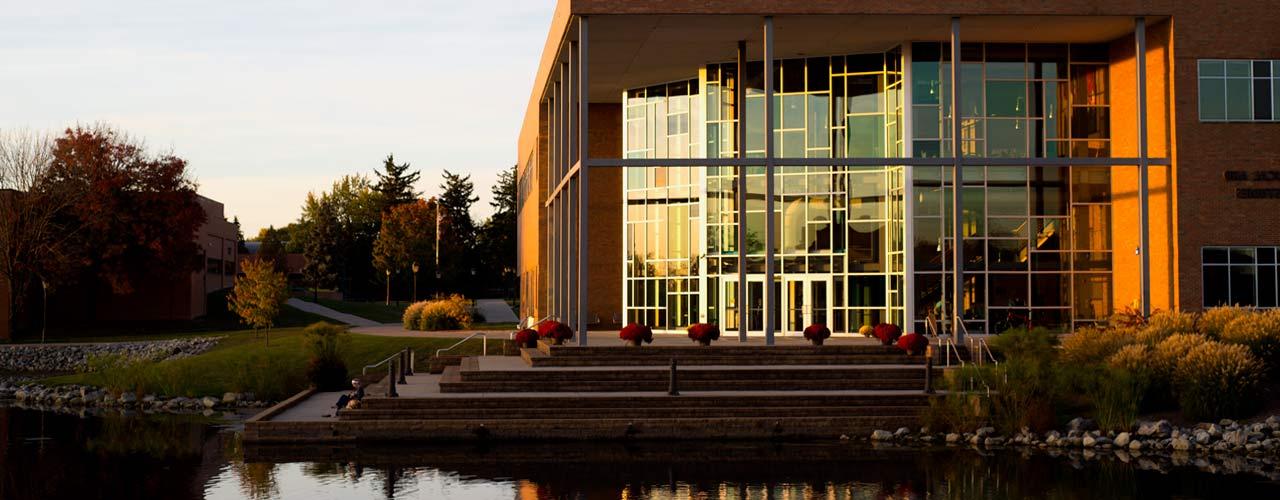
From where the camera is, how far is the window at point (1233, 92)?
35750 millimetres

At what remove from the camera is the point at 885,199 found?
39.9 meters

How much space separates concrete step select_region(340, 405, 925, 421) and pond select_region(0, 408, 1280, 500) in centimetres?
127

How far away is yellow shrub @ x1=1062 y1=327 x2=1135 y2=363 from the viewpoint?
1144 inches

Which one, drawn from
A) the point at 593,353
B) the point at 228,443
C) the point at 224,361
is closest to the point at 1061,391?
the point at 593,353

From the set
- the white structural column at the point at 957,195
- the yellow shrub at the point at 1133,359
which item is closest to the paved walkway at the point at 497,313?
the white structural column at the point at 957,195

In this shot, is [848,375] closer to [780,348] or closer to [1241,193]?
[780,348]

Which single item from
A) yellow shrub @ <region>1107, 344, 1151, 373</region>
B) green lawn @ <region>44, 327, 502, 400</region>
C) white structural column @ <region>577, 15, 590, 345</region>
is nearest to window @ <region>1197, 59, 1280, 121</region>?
yellow shrub @ <region>1107, 344, 1151, 373</region>

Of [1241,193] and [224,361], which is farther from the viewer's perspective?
[224,361]

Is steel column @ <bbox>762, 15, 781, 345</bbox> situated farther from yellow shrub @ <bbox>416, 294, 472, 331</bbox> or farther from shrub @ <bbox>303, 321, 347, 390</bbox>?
yellow shrub @ <bbox>416, 294, 472, 331</bbox>

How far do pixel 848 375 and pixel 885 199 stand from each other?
1152cm

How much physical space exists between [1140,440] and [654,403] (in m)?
8.94

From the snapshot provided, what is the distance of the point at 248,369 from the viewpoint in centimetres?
3791

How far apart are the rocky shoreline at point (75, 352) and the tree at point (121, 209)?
7466mm

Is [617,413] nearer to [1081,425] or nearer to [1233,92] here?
[1081,425]
